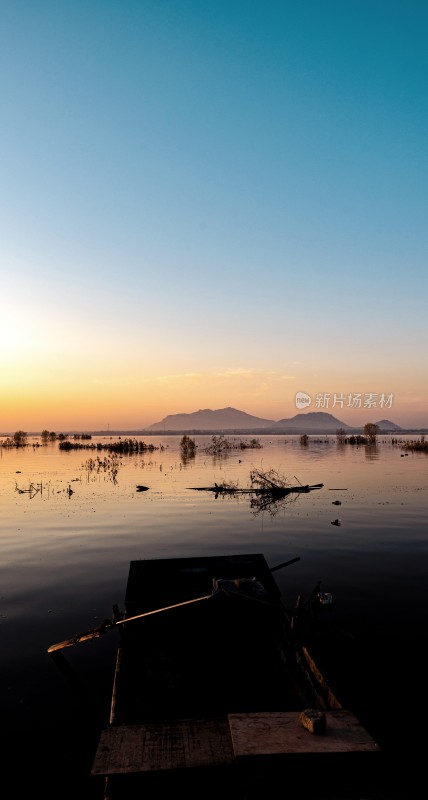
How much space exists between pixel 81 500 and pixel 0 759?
29091 millimetres

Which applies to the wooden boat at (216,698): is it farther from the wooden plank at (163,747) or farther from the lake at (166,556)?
the lake at (166,556)

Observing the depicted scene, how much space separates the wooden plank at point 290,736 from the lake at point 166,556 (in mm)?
2685

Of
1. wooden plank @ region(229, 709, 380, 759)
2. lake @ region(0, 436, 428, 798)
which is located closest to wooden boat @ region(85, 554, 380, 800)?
wooden plank @ region(229, 709, 380, 759)

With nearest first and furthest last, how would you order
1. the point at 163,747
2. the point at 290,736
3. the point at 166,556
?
the point at 290,736 → the point at 163,747 → the point at 166,556

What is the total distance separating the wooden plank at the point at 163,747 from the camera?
6.74 metres

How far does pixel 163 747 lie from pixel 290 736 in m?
1.86

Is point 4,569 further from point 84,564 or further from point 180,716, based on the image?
point 180,716

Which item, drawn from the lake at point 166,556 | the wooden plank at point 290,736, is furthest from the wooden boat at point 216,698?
the lake at point 166,556

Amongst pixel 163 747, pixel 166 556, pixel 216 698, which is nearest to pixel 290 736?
pixel 163 747

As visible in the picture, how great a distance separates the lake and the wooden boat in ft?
4.40

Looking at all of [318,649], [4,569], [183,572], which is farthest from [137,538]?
[318,649]

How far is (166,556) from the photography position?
2284cm

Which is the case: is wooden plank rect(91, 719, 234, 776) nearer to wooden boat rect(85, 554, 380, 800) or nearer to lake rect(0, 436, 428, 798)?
wooden boat rect(85, 554, 380, 800)

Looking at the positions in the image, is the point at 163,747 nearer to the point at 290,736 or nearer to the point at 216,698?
the point at 290,736
